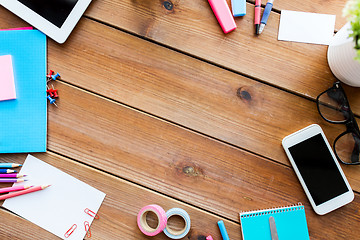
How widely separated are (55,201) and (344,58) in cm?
88

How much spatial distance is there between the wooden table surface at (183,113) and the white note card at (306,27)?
2cm

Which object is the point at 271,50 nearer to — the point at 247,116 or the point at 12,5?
the point at 247,116

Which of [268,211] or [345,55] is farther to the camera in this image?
[268,211]

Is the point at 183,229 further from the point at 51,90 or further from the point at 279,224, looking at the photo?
the point at 51,90

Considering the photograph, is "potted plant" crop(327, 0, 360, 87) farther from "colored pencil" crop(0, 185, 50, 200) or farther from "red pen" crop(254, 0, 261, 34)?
"colored pencil" crop(0, 185, 50, 200)

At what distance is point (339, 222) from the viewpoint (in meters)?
0.92

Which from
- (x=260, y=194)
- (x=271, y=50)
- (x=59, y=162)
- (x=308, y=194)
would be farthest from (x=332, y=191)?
(x=59, y=162)

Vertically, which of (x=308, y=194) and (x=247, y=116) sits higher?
(x=247, y=116)

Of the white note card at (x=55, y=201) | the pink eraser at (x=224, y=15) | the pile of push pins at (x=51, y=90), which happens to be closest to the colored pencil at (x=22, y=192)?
the white note card at (x=55, y=201)

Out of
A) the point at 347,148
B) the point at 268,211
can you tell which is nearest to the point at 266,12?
the point at 347,148

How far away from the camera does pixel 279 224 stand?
2.99 ft

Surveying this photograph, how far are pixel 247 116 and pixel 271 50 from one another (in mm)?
199

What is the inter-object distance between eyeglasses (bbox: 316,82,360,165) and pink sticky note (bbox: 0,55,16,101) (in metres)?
0.86

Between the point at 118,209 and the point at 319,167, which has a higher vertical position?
the point at 319,167
